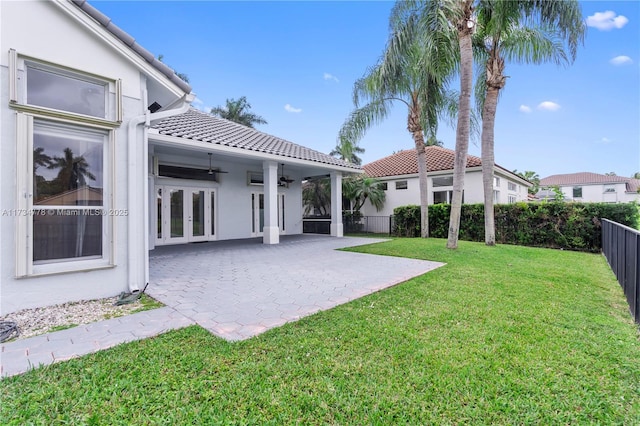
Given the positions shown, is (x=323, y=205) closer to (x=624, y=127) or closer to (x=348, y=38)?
(x=348, y=38)

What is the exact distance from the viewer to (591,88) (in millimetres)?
16141

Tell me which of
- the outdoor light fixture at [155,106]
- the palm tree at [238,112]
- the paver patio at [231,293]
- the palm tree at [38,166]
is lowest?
the paver patio at [231,293]

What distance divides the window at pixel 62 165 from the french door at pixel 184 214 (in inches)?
289

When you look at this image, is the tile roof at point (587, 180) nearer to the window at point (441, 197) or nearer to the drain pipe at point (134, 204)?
the window at point (441, 197)

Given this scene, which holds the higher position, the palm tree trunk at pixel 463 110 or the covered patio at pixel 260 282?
the palm tree trunk at pixel 463 110

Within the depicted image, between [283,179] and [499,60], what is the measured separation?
35.2 ft

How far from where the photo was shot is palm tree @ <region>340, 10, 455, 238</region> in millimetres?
10719

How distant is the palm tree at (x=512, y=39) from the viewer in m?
9.22

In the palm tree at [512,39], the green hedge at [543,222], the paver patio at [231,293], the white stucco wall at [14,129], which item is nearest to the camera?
the paver patio at [231,293]

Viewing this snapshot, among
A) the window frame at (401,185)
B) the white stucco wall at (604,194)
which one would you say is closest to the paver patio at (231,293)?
the window frame at (401,185)

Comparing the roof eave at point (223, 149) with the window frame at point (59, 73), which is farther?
the roof eave at point (223, 149)

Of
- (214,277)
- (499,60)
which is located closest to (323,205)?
(499,60)

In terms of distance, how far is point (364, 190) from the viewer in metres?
18.8

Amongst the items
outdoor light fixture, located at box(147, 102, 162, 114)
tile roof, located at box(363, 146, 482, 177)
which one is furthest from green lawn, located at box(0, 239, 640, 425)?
tile roof, located at box(363, 146, 482, 177)
